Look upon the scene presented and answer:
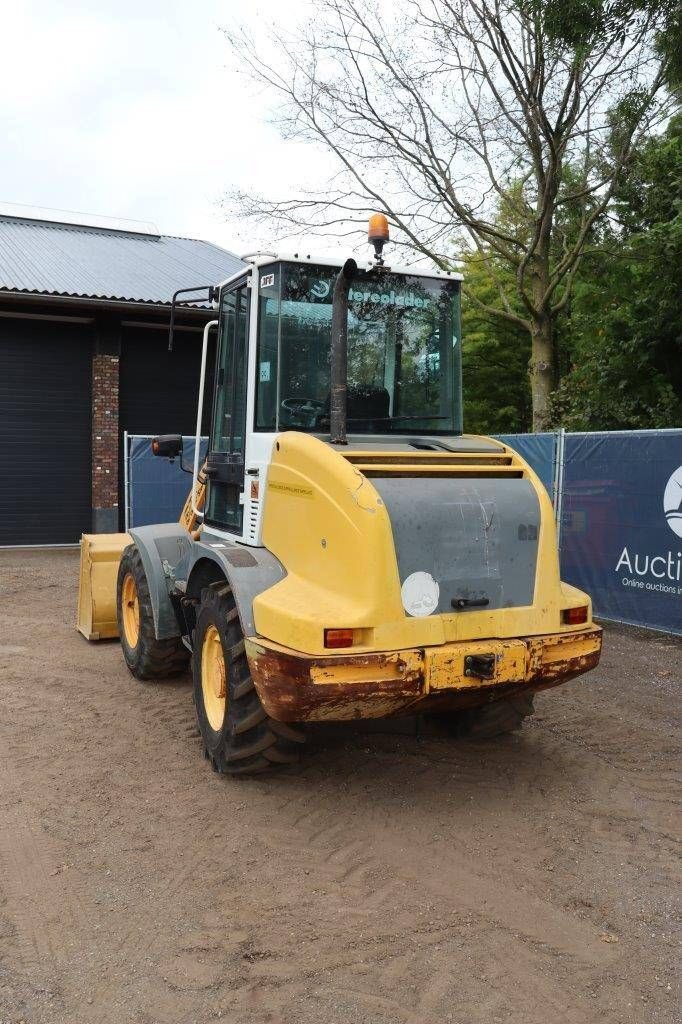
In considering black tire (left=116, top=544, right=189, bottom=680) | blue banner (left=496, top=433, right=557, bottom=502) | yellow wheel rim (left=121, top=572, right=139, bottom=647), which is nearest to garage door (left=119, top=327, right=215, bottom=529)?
blue banner (left=496, top=433, right=557, bottom=502)

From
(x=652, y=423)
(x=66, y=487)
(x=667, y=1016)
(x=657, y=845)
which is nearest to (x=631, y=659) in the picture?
(x=657, y=845)

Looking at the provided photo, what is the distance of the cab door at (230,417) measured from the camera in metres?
5.11

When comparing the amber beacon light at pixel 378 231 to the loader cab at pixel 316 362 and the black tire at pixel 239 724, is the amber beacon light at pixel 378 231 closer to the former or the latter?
the loader cab at pixel 316 362

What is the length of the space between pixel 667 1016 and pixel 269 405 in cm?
338

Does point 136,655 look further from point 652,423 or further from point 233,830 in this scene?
point 652,423

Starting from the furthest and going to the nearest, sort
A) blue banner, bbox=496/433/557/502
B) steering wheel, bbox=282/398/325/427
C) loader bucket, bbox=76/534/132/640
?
blue banner, bbox=496/433/557/502
loader bucket, bbox=76/534/132/640
steering wheel, bbox=282/398/325/427

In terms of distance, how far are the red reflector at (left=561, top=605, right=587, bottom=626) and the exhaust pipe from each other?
147cm

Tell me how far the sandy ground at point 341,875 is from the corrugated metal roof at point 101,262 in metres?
11.0

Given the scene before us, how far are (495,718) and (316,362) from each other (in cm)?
242

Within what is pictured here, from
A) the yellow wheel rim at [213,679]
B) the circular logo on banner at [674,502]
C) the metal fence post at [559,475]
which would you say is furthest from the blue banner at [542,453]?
the yellow wheel rim at [213,679]

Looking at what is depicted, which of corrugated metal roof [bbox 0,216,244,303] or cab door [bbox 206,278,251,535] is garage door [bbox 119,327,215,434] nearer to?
corrugated metal roof [bbox 0,216,244,303]

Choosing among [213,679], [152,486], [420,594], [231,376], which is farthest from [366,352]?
[152,486]

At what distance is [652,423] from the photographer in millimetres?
14000

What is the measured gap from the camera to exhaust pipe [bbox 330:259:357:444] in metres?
4.39
